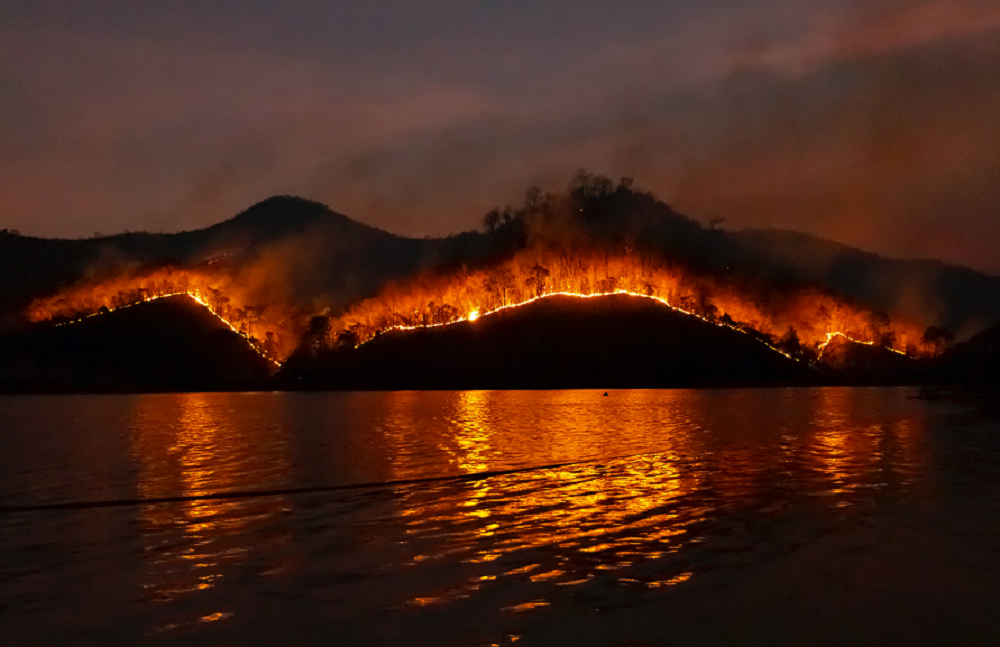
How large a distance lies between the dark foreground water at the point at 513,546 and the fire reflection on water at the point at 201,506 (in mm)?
59

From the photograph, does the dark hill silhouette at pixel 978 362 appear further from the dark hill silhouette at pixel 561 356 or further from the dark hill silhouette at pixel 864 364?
the dark hill silhouette at pixel 561 356

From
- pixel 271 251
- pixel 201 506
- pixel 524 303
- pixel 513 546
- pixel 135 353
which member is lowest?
pixel 513 546

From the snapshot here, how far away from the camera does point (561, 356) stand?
86500mm

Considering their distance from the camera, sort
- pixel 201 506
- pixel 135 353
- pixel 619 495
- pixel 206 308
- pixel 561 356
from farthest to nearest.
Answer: pixel 206 308, pixel 135 353, pixel 561 356, pixel 619 495, pixel 201 506

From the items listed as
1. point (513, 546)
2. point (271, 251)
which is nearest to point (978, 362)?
point (513, 546)

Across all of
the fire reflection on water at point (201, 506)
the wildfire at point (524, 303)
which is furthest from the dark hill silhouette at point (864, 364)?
the fire reflection on water at point (201, 506)

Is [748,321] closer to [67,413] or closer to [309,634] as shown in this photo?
[67,413]

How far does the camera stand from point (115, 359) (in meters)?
94.9

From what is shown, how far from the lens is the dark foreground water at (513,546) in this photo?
24.7 feet

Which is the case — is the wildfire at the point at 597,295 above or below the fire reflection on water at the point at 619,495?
above

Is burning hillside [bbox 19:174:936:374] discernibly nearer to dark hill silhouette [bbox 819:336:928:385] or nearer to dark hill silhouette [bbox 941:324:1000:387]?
dark hill silhouette [bbox 819:336:928:385]

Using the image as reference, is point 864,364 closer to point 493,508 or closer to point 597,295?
point 597,295

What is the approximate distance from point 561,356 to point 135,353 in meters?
46.0

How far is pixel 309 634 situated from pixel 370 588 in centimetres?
140
